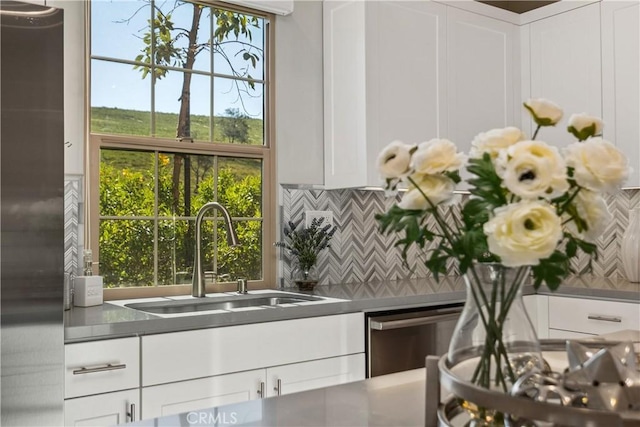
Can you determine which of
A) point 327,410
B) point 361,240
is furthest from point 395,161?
point 361,240

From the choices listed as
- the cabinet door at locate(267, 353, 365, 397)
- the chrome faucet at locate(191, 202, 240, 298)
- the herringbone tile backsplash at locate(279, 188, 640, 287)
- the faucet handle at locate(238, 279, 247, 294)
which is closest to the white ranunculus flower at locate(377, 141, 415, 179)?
the cabinet door at locate(267, 353, 365, 397)

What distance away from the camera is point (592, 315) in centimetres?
314

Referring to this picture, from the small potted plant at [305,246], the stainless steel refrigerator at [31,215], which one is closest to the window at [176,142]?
the small potted plant at [305,246]

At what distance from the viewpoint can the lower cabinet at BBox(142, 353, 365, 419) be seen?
2.18 metres

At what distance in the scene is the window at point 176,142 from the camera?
9.37 ft

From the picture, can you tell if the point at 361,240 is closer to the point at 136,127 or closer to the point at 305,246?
the point at 305,246

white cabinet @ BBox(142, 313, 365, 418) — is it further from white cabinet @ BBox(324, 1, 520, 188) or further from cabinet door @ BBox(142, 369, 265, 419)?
white cabinet @ BBox(324, 1, 520, 188)

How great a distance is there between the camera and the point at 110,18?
2893 millimetres

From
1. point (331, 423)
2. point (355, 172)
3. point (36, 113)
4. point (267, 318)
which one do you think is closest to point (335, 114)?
point (355, 172)

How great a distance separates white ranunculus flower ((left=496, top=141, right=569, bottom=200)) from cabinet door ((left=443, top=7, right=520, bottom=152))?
285 cm

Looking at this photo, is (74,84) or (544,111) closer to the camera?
(544,111)

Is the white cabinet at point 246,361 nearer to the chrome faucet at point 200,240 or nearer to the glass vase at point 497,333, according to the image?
the chrome faucet at point 200,240

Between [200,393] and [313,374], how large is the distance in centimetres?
49

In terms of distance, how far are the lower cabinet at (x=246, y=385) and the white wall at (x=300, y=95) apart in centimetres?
113
